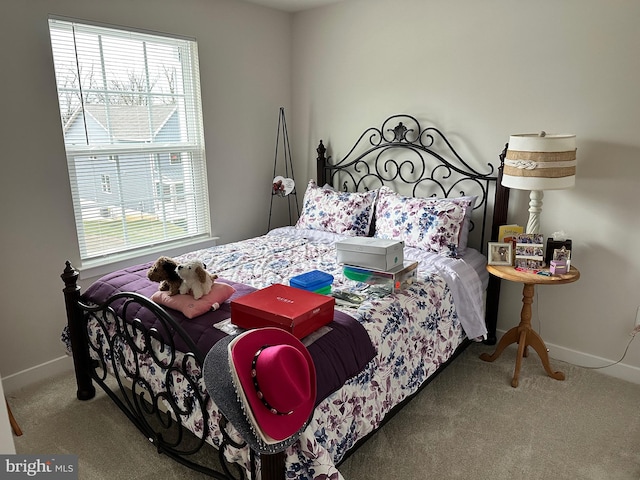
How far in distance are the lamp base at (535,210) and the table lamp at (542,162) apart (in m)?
0.15

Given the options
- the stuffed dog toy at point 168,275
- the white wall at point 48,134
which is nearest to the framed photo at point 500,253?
the stuffed dog toy at point 168,275

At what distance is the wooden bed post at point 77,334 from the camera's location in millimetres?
2223

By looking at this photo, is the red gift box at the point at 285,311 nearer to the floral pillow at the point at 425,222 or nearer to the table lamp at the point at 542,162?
the floral pillow at the point at 425,222

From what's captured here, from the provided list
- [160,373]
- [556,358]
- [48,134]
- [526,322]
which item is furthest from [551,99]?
[48,134]

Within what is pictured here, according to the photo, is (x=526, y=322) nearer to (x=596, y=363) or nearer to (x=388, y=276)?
(x=596, y=363)

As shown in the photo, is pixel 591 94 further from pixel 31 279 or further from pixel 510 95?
pixel 31 279

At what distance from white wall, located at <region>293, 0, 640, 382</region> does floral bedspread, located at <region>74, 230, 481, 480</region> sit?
0.84m

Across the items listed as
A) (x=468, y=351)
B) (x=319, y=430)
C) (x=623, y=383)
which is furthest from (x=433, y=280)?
(x=623, y=383)

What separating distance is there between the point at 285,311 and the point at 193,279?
0.50 metres

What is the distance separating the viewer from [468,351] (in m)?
2.94

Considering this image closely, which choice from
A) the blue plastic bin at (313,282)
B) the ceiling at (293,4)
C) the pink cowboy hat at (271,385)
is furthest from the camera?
the ceiling at (293,4)

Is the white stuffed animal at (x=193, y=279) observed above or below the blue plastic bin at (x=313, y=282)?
above

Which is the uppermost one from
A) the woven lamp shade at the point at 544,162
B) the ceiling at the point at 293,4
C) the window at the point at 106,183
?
the ceiling at the point at 293,4

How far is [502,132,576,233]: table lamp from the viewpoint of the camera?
2.32 metres
